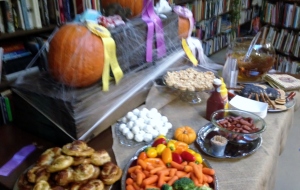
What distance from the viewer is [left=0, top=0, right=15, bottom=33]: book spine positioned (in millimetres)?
1451

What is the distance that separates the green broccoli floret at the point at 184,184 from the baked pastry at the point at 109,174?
153 mm

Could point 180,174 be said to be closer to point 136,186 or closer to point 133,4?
point 136,186

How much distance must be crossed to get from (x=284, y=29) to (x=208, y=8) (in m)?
0.90

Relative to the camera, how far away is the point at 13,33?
1.52m

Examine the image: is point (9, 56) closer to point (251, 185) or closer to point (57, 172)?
point (57, 172)

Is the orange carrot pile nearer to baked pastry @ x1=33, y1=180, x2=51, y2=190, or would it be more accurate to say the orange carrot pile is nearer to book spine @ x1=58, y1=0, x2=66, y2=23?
baked pastry @ x1=33, y1=180, x2=51, y2=190

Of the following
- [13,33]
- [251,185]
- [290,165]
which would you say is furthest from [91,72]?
[290,165]

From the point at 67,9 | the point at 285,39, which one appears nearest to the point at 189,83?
the point at 67,9

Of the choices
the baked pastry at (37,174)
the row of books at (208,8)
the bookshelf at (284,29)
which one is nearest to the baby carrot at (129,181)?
the baked pastry at (37,174)

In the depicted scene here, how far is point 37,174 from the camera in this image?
2.43 ft

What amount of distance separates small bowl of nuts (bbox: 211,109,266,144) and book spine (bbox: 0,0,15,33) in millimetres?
1125

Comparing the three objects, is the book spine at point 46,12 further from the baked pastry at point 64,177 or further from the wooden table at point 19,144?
the baked pastry at point 64,177

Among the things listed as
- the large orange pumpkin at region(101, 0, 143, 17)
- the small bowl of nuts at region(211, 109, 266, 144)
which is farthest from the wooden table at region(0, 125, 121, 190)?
the large orange pumpkin at region(101, 0, 143, 17)

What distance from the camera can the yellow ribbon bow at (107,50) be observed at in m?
1.02
